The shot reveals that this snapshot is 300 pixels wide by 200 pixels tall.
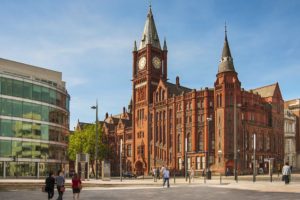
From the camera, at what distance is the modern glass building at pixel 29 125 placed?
61.3 meters

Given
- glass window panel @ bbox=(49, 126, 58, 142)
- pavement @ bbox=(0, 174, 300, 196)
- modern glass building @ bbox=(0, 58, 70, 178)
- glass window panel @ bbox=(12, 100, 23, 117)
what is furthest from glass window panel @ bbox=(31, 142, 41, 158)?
pavement @ bbox=(0, 174, 300, 196)

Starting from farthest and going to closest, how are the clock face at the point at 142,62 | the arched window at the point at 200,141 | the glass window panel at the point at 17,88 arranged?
the clock face at the point at 142,62 < the arched window at the point at 200,141 < the glass window panel at the point at 17,88

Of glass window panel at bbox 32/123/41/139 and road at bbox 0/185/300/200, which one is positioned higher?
glass window panel at bbox 32/123/41/139

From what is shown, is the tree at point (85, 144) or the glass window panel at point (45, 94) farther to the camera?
the tree at point (85, 144)

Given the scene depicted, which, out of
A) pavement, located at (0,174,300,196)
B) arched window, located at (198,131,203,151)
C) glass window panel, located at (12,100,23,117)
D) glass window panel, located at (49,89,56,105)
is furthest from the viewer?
arched window, located at (198,131,203,151)

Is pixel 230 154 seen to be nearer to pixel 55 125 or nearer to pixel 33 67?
pixel 55 125

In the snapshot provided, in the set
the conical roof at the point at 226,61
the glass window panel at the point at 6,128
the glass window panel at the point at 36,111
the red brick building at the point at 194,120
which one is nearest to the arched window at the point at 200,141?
the red brick building at the point at 194,120

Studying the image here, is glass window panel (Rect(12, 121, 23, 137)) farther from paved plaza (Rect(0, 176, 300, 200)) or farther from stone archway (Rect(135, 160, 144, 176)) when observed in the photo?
stone archway (Rect(135, 160, 144, 176))

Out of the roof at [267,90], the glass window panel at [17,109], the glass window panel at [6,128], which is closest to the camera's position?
the glass window panel at [6,128]

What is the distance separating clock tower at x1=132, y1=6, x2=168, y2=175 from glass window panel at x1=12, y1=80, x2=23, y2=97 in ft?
125

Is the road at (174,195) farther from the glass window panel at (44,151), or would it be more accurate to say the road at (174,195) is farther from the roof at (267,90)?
the roof at (267,90)

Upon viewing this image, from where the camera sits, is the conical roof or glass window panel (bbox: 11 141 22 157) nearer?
glass window panel (bbox: 11 141 22 157)

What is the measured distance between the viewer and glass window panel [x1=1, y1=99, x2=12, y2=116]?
60.7 metres

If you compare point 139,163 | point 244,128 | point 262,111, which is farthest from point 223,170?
point 139,163
